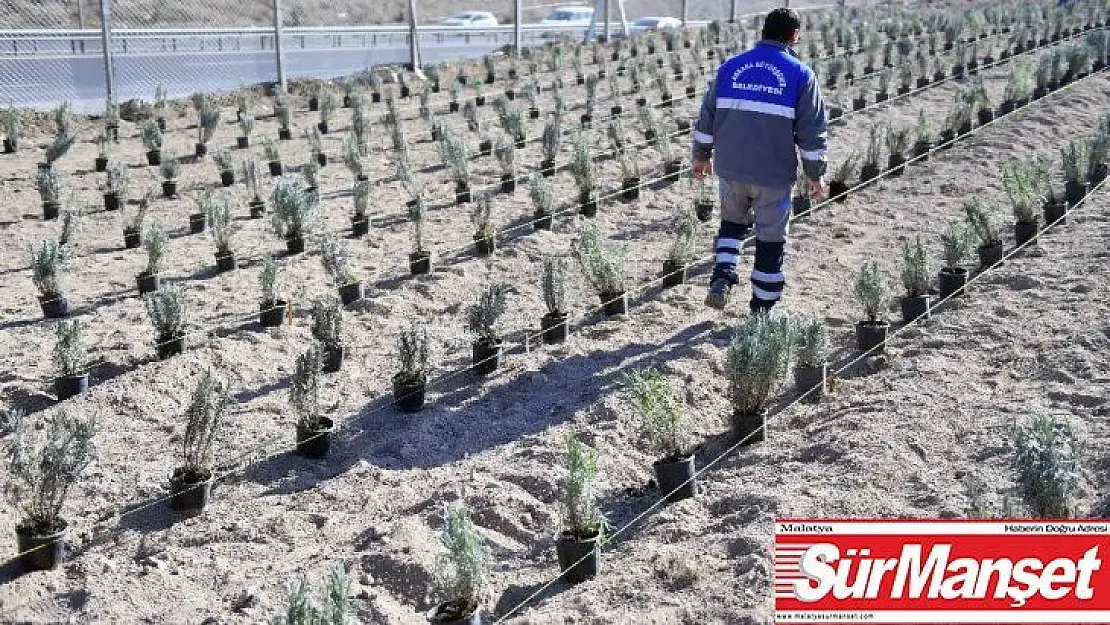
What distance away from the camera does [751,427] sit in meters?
5.40

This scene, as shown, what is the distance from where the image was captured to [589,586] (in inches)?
168

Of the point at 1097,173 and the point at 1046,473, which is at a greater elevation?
the point at 1097,173

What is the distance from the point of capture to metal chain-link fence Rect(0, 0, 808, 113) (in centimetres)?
1480

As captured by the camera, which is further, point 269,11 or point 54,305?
point 269,11

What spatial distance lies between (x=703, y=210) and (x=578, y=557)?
5.38m

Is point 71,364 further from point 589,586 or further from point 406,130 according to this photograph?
point 406,130

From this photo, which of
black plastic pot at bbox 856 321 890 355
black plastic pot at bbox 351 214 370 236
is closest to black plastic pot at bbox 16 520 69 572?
black plastic pot at bbox 856 321 890 355

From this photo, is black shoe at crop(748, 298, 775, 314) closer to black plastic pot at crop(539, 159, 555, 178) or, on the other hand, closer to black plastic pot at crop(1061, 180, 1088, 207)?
black plastic pot at crop(1061, 180, 1088, 207)

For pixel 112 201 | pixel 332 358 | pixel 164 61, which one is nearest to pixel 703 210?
pixel 332 358

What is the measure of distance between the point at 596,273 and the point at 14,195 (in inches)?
232

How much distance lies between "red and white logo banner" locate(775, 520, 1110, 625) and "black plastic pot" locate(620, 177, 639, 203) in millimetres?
6304

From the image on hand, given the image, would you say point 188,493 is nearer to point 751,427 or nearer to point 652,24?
point 751,427

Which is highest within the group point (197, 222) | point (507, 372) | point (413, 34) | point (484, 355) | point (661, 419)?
point (413, 34)

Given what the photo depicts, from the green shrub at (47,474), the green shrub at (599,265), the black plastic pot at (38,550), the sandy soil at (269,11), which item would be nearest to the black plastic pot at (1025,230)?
the green shrub at (599,265)
